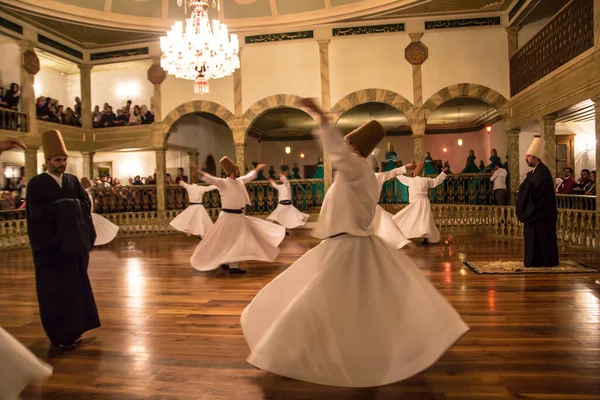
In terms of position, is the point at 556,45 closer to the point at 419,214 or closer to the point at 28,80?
the point at 419,214

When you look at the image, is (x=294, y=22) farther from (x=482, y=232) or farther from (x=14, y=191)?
(x=14, y=191)

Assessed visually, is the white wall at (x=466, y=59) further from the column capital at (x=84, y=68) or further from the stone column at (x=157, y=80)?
the column capital at (x=84, y=68)

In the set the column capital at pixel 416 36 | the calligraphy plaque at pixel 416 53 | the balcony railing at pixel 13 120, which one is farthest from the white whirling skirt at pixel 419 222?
the balcony railing at pixel 13 120

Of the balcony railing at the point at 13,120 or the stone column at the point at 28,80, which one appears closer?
the balcony railing at the point at 13,120

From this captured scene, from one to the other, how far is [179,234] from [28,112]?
485cm

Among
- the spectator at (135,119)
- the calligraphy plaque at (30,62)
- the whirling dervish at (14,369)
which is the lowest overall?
the whirling dervish at (14,369)

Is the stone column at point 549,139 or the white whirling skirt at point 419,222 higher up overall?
the stone column at point 549,139

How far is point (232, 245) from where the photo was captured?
6395 mm

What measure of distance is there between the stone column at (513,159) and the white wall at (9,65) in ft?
42.2

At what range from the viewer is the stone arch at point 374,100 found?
12.2 m

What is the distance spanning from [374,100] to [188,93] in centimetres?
524

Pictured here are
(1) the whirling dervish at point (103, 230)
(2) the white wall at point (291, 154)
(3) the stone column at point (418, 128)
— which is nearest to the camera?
(1) the whirling dervish at point (103, 230)

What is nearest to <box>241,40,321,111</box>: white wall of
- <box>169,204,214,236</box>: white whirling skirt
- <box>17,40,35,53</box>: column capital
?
<box>169,204,214,236</box>: white whirling skirt

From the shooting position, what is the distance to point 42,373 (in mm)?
2299
